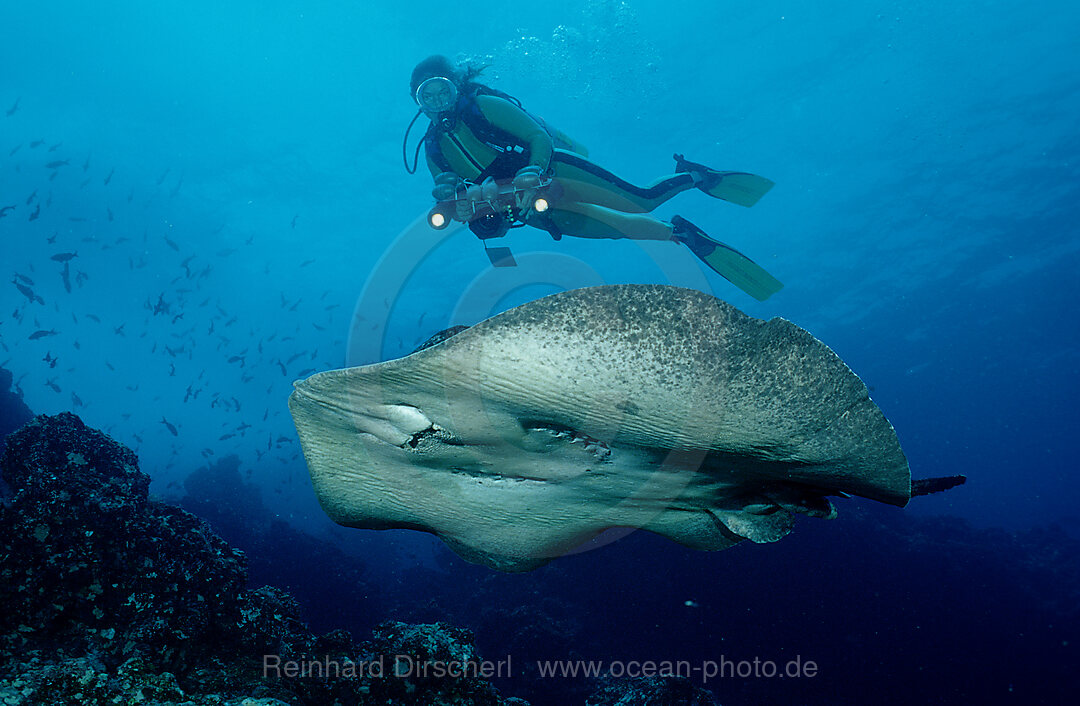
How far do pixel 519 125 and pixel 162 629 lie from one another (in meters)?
7.48

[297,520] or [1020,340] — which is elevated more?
[1020,340]

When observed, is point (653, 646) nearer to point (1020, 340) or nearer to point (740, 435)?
point (740, 435)

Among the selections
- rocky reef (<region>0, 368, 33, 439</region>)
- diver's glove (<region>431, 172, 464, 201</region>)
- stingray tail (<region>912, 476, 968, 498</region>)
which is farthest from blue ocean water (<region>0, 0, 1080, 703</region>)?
stingray tail (<region>912, 476, 968, 498</region>)

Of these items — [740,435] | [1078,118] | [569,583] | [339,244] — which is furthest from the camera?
[339,244]

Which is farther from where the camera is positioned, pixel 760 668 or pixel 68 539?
pixel 760 668

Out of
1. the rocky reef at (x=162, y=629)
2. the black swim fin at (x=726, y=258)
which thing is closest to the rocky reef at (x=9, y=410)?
the rocky reef at (x=162, y=629)

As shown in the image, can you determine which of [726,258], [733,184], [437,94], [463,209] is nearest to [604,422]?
[463,209]

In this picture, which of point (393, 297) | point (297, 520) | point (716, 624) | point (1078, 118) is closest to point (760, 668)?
point (716, 624)

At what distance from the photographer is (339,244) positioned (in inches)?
1157

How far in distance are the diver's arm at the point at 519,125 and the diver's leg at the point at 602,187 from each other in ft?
2.82

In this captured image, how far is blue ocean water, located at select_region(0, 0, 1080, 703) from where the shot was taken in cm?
1811

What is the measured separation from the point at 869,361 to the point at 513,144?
173 feet

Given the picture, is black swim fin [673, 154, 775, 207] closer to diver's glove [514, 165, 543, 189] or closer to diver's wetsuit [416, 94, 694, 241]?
diver's wetsuit [416, 94, 694, 241]

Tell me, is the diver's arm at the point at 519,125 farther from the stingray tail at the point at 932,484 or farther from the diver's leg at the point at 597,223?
Answer: the stingray tail at the point at 932,484
